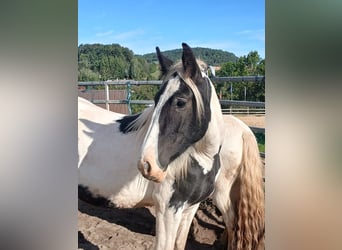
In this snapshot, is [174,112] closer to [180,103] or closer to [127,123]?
[180,103]

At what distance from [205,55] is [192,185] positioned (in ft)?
1.79

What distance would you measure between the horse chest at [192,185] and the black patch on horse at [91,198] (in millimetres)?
284

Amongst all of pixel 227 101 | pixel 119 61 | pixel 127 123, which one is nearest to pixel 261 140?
pixel 227 101

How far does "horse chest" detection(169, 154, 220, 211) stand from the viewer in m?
1.50

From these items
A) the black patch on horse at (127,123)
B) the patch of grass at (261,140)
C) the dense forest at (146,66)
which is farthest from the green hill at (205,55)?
the patch of grass at (261,140)

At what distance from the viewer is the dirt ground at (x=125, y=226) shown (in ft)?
5.19

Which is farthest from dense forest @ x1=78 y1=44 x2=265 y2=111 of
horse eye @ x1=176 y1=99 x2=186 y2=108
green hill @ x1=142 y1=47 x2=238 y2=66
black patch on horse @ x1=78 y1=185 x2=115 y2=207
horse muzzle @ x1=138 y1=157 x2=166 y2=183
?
black patch on horse @ x1=78 y1=185 x2=115 y2=207

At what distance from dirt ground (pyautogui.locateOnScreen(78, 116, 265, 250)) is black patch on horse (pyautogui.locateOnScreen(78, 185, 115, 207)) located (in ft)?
0.08

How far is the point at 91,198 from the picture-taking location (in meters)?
1.58

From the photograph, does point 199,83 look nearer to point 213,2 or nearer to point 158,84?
point 158,84

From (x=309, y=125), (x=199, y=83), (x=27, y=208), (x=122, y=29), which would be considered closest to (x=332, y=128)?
(x=309, y=125)

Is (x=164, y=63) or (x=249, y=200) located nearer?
(x=164, y=63)

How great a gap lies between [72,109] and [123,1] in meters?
0.52

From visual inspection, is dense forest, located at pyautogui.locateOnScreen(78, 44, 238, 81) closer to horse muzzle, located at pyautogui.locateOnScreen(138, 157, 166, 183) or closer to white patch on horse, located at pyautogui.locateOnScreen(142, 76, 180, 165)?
white patch on horse, located at pyautogui.locateOnScreen(142, 76, 180, 165)
